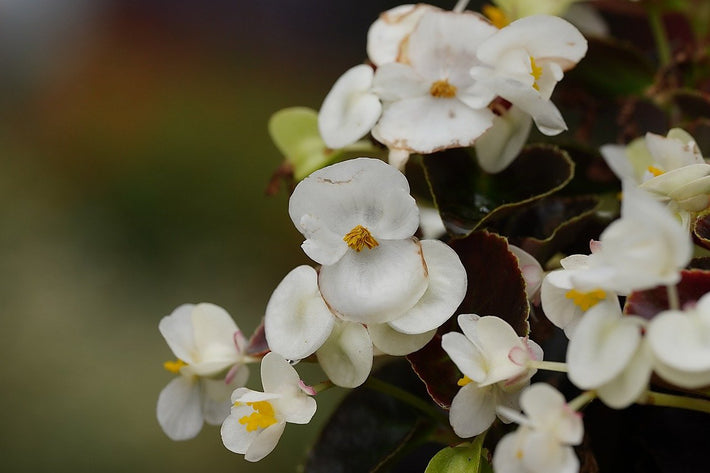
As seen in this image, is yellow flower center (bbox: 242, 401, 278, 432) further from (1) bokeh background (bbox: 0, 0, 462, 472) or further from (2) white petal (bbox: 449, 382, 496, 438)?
(1) bokeh background (bbox: 0, 0, 462, 472)

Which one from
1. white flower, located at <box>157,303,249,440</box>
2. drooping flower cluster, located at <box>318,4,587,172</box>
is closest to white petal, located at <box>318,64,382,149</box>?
drooping flower cluster, located at <box>318,4,587,172</box>

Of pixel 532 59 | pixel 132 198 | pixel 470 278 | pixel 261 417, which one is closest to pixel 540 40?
pixel 532 59

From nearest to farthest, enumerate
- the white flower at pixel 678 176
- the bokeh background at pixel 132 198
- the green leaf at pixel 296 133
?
the white flower at pixel 678 176 → the green leaf at pixel 296 133 → the bokeh background at pixel 132 198

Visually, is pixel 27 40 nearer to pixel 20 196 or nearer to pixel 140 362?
pixel 20 196

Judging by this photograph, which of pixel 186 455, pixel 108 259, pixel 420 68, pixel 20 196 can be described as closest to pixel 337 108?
pixel 420 68

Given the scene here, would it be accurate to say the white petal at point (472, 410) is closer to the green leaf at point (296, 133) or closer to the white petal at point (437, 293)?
the white petal at point (437, 293)

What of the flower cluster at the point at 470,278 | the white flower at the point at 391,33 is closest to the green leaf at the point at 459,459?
the flower cluster at the point at 470,278
